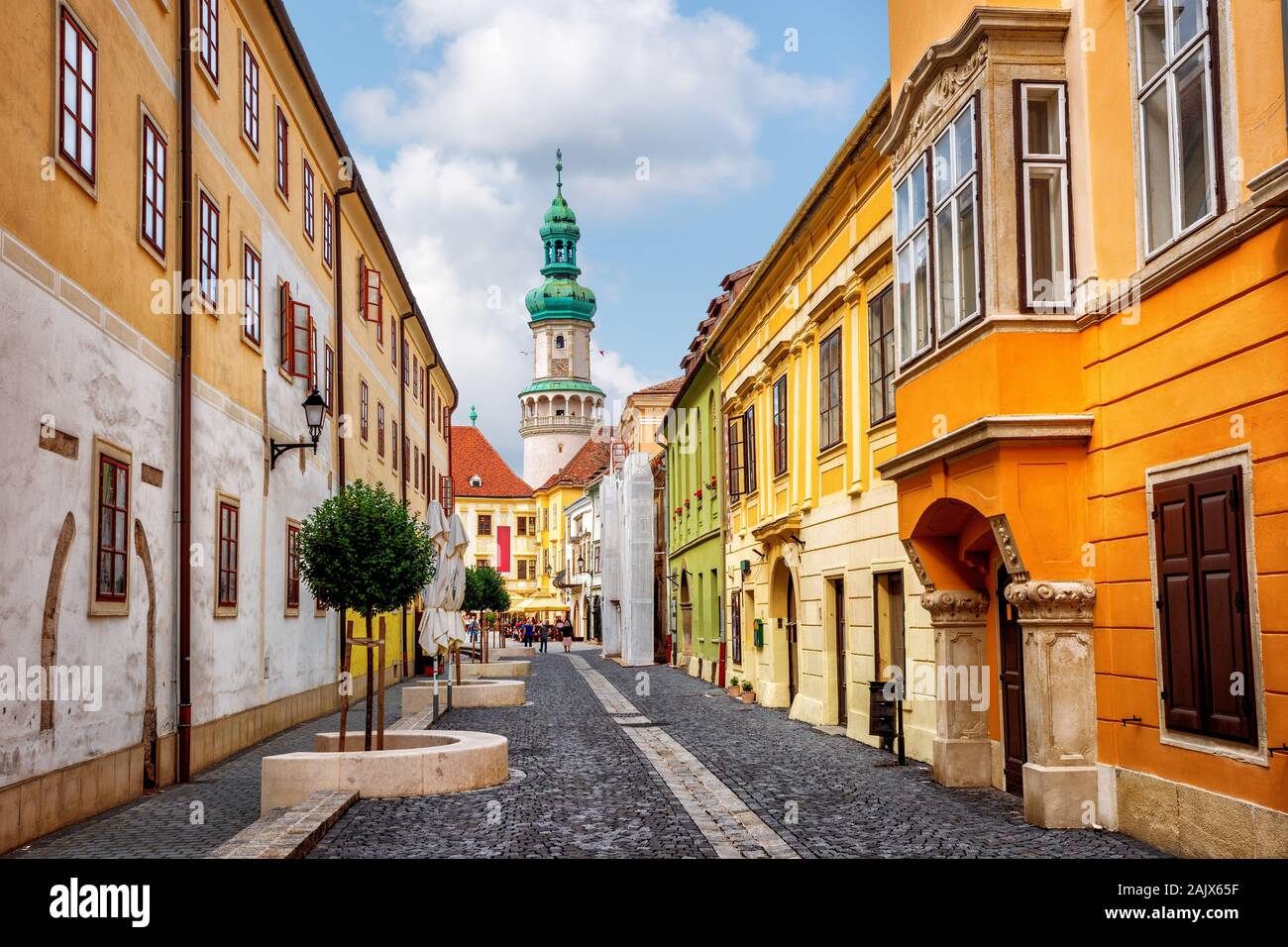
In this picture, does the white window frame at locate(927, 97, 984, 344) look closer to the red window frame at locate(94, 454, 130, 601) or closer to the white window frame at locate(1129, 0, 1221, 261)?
the white window frame at locate(1129, 0, 1221, 261)

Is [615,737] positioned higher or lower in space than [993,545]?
lower

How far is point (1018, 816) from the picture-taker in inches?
430

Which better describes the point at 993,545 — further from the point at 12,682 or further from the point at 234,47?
the point at 234,47

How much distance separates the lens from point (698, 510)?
35750mm

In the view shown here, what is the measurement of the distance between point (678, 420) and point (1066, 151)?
95.4ft

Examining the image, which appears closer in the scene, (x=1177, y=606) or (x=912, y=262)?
(x=1177, y=606)

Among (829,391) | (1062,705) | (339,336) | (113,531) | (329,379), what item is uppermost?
(339,336)

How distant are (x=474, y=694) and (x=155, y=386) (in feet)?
38.7

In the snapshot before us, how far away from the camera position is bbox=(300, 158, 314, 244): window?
888 inches

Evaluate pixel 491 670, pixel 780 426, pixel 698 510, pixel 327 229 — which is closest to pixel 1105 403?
pixel 780 426

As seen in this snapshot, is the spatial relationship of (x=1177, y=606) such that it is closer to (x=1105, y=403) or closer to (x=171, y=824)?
(x=1105, y=403)

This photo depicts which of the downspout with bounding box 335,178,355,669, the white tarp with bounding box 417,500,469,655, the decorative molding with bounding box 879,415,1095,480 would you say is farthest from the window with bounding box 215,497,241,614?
the decorative molding with bounding box 879,415,1095,480

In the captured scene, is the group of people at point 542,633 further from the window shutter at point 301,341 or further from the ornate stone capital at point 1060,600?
the ornate stone capital at point 1060,600

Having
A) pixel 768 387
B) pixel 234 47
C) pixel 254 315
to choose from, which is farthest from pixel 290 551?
pixel 768 387
